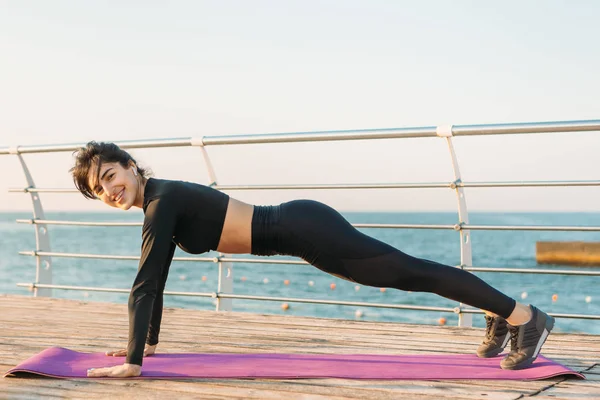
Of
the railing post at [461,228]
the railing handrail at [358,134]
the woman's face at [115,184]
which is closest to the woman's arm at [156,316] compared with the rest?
the woman's face at [115,184]

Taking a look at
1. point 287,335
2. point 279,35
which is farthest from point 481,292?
point 279,35

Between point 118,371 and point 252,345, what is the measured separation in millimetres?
774

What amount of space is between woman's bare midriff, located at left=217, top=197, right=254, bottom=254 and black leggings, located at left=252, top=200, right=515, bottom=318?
0.9 inches

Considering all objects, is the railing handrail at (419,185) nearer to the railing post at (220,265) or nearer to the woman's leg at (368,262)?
the railing post at (220,265)

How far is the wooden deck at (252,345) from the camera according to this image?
7.39 ft

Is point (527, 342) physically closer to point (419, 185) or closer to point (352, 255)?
point (352, 255)

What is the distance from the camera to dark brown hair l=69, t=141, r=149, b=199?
2.64 m

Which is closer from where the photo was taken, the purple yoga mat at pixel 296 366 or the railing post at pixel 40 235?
the purple yoga mat at pixel 296 366

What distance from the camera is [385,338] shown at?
131 inches

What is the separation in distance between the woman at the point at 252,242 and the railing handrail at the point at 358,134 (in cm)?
96

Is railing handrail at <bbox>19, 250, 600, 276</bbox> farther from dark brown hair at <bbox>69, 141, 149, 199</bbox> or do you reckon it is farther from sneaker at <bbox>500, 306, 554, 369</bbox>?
dark brown hair at <bbox>69, 141, 149, 199</bbox>

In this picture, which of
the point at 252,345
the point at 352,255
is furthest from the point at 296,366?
the point at 252,345

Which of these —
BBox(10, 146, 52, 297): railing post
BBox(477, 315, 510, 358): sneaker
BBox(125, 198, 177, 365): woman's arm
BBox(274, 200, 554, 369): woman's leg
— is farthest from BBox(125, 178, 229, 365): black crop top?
BBox(10, 146, 52, 297): railing post

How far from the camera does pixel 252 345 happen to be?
10.3 feet
